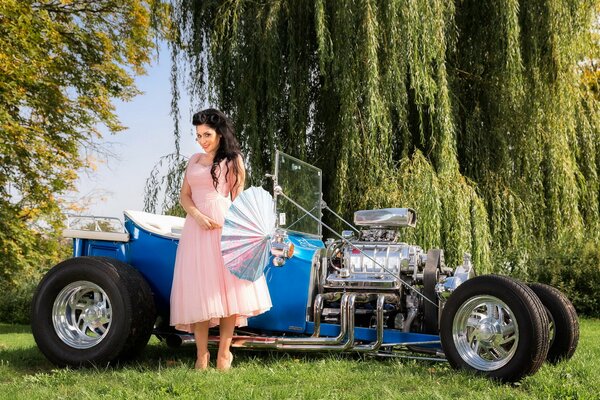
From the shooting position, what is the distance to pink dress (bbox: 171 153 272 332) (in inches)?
207

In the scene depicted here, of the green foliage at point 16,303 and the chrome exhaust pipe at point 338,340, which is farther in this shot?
the green foliage at point 16,303

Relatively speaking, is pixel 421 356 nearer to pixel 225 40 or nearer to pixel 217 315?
pixel 217 315

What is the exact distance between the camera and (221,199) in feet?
17.9

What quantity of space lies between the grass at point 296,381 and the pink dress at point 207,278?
0.41 m

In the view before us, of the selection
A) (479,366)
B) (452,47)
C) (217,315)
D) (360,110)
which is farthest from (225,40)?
(479,366)

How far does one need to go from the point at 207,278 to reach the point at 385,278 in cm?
135

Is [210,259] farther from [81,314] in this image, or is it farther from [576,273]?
[576,273]

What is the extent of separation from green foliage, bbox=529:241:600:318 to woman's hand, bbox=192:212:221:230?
7.99 metres

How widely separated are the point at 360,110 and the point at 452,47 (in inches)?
79.4

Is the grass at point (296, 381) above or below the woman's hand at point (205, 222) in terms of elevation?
below

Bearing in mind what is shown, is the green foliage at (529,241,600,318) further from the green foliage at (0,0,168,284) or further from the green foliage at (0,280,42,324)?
the green foliage at (0,280,42,324)

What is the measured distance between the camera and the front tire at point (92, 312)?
5.36 metres

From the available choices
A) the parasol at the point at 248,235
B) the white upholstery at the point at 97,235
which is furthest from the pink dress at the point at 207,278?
the white upholstery at the point at 97,235

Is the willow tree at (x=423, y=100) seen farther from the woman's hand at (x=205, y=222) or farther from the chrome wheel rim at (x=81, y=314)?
the chrome wheel rim at (x=81, y=314)
